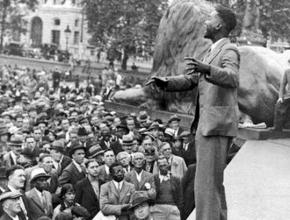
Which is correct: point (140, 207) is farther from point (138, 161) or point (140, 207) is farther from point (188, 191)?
point (188, 191)

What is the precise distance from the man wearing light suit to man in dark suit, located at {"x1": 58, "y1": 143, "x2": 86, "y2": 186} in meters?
1.06

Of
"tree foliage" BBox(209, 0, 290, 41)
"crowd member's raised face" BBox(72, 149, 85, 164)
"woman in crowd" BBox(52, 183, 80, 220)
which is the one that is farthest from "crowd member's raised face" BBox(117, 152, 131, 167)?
"tree foliage" BBox(209, 0, 290, 41)

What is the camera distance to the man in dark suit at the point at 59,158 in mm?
10625

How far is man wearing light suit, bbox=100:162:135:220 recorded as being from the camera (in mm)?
8414

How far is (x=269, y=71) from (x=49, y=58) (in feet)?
139

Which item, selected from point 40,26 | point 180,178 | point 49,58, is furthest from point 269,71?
point 40,26

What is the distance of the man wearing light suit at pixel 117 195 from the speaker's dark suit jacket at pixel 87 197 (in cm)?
48

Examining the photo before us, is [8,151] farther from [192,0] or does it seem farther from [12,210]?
[192,0]

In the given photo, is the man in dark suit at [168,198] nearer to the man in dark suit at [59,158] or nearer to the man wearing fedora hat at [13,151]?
the man in dark suit at [59,158]

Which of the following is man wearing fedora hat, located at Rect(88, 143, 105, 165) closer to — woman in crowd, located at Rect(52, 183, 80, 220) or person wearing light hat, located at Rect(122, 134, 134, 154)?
person wearing light hat, located at Rect(122, 134, 134, 154)

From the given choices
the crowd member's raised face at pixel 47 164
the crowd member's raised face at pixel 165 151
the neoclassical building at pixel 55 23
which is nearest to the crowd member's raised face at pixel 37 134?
the crowd member's raised face at pixel 47 164

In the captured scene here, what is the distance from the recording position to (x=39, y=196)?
8.56m

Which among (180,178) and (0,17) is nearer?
(180,178)

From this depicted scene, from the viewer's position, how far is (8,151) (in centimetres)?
1141
